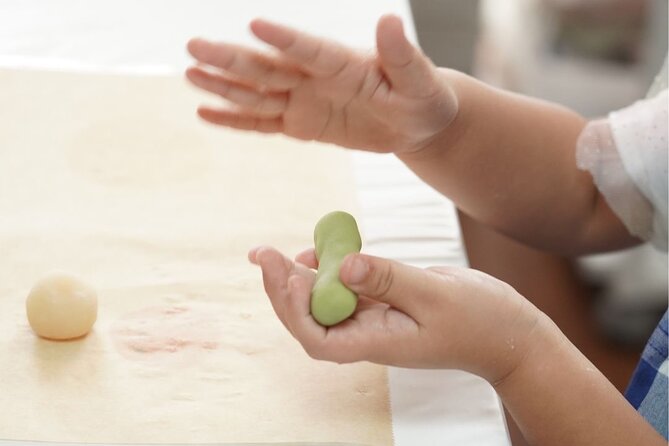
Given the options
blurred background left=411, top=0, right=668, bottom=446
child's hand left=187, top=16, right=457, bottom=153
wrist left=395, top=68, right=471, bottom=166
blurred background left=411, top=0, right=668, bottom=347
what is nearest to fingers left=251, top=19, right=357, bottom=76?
child's hand left=187, top=16, right=457, bottom=153

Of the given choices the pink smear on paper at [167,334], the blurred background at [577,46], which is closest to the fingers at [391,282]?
the pink smear on paper at [167,334]

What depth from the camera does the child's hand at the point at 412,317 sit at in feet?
1.63

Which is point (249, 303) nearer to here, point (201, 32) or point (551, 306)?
point (201, 32)

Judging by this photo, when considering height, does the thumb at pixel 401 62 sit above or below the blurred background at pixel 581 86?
above

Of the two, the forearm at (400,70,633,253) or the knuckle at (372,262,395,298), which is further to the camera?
the forearm at (400,70,633,253)

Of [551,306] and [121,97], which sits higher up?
[121,97]

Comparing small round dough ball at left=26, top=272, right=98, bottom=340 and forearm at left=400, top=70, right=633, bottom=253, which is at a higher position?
forearm at left=400, top=70, right=633, bottom=253

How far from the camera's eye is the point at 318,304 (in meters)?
0.49

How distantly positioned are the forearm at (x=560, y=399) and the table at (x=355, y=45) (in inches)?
0.9

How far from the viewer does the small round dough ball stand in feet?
1.78

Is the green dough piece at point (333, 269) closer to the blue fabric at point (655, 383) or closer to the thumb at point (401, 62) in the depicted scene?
the thumb at point (401, 62)

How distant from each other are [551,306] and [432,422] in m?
1.02

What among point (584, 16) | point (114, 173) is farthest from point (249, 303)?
point (584, 16)

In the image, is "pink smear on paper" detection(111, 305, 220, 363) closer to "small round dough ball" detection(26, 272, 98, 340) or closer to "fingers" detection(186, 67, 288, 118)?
"small round dough ball" detection(26, 272, 98, 340)
